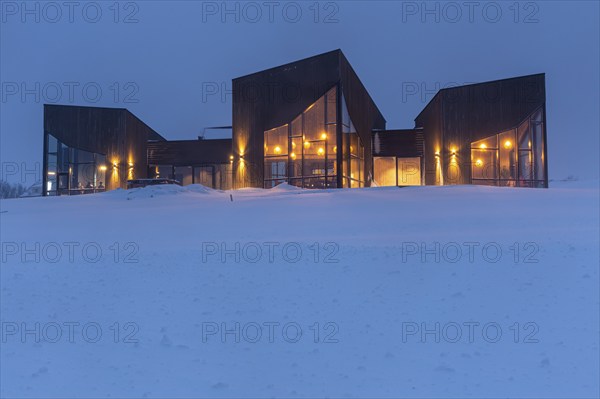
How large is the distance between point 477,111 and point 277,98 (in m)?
10.6

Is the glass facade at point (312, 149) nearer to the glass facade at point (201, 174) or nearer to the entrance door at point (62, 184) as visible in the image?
the glass facade at point (201, 174)

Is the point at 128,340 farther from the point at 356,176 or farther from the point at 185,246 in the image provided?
the point at 356,176

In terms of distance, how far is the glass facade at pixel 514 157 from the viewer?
21.9 meters

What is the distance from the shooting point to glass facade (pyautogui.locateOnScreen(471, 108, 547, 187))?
21.9 meters

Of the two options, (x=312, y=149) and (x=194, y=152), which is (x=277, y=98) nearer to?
(x=312, y=149)

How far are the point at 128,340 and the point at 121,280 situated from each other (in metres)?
1.55

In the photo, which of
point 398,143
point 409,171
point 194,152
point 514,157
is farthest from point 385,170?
point 194,152

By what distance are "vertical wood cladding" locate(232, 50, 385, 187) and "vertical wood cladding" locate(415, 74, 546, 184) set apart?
15.0 ft

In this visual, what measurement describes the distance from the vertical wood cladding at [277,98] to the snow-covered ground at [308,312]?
43.4 feet

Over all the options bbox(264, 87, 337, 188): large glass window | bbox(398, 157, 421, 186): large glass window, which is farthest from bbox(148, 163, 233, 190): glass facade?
bbox(398, 157, 421, 186): large glass window

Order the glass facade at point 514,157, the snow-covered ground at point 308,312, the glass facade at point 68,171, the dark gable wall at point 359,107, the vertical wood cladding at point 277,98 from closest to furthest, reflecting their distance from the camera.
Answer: the snow-covered ground at point 308,312
the vertical wood cladding at point 277,98
the dark gable wall at point 359,107
the glass facade at point 514,157
the glass facade at point 68,171

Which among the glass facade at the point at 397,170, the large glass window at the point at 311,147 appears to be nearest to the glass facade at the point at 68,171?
the large glass window at the point at 311,147

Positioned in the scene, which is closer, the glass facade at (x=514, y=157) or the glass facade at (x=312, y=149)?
the glass facade at (x=312, y=149)

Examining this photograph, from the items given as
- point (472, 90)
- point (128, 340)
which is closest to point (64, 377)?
point (128, 340)
